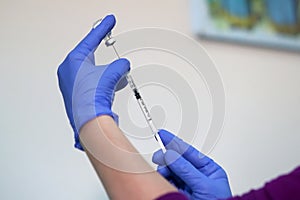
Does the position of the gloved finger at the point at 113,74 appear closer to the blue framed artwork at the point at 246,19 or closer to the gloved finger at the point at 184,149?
the gloved finger at the point at 184,149

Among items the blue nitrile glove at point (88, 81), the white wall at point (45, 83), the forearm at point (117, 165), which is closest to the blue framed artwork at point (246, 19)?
the white wall at point (45, 83)

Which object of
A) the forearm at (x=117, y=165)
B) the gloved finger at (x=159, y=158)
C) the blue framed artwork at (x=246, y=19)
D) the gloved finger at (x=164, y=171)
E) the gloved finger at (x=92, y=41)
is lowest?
the gloved finger at (x=164, y=171)

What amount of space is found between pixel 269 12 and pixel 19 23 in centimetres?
56

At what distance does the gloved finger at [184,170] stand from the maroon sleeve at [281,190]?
0.24m

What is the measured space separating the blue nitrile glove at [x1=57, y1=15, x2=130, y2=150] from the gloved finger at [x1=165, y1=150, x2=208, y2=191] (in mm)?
161

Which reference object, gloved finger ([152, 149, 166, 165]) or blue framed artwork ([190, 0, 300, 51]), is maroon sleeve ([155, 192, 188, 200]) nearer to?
gloved finger ([152, 149, 166, 165])

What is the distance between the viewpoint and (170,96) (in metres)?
0.87

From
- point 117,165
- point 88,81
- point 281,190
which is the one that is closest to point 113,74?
point 88,81

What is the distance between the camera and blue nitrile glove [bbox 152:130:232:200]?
0.73m

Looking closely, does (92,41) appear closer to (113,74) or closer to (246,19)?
(113,74)

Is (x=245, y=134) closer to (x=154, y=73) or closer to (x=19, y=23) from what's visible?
(x=154, y=73)

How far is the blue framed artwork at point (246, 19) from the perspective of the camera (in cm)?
84

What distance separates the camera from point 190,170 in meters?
0.74

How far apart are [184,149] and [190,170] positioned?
0.16ft
